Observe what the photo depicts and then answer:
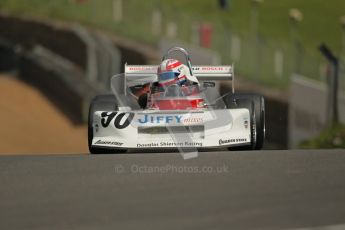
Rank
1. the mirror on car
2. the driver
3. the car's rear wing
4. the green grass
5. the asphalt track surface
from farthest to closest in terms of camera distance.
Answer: the green grass, the car's rear wing, the mirror on car, the driver, the asphalt track surface

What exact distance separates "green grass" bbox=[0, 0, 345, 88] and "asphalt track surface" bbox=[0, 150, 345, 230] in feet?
39.9

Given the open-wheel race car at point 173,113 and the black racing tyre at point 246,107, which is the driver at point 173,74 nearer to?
the open-wheel race car at point 173,113

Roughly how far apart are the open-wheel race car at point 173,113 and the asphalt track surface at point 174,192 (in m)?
1.18

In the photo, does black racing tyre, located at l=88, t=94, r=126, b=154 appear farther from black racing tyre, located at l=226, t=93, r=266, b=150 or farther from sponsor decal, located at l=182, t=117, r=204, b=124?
black racing tyre, located at l=226, t=93, r=266, b=150

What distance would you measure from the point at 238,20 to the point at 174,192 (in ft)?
90.7

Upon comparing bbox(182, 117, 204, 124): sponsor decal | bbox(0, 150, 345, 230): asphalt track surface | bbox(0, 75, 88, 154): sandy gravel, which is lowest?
bbox(0, 150, 345, 230): asphalt track surface

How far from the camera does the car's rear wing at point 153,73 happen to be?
38.1 feet

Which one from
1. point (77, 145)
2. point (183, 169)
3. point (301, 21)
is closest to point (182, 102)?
point (183, 169)

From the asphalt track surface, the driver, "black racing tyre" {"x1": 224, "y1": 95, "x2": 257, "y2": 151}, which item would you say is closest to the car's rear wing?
the driver

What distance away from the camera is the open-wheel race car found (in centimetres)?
971

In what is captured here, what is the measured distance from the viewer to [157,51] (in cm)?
2570

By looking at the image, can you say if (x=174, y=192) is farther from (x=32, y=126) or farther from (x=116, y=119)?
(x=32, y=126)

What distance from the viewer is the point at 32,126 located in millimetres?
24203

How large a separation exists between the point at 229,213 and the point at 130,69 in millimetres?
6453
